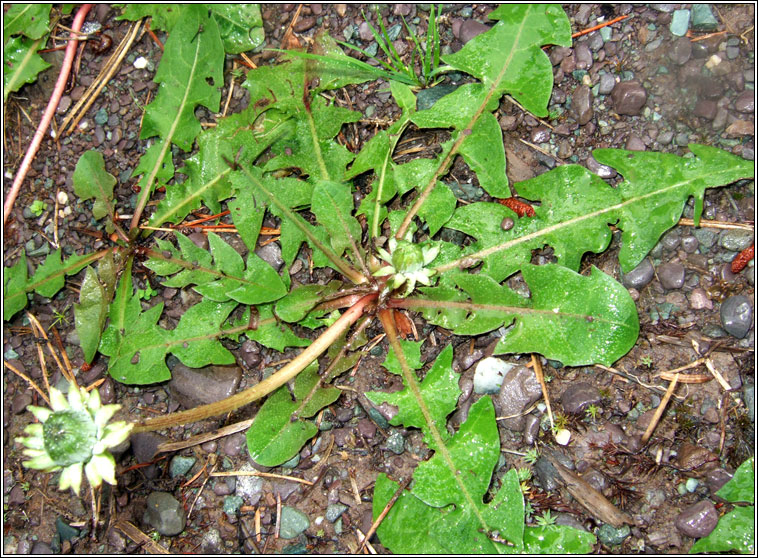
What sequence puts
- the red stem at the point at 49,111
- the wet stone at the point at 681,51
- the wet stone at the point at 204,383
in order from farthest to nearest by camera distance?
the red stem at the point at 49,111, the wet stone at the point at 204,383, the wet stone at the point at 681,51

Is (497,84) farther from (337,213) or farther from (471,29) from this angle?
(337,213)

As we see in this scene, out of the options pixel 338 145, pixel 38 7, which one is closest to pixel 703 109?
pixel 338 145

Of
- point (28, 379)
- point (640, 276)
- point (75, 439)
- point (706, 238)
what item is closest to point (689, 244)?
point (706, 238)

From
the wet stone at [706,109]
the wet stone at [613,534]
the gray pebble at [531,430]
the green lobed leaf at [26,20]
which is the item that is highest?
the green lobed leaf at [26,20]

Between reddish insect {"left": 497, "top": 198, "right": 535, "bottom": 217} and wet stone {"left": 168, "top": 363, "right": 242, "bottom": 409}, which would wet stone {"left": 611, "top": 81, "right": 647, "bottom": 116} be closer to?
reddish insect {"left": 497, "top": 198, "right": 535, "bottom": 217}

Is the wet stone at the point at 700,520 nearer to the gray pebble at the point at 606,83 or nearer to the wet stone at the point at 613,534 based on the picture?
the wet stone at the point at 613,534

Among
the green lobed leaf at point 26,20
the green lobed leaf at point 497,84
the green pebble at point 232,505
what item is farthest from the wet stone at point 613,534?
the green lobed leaf at point 26,20
